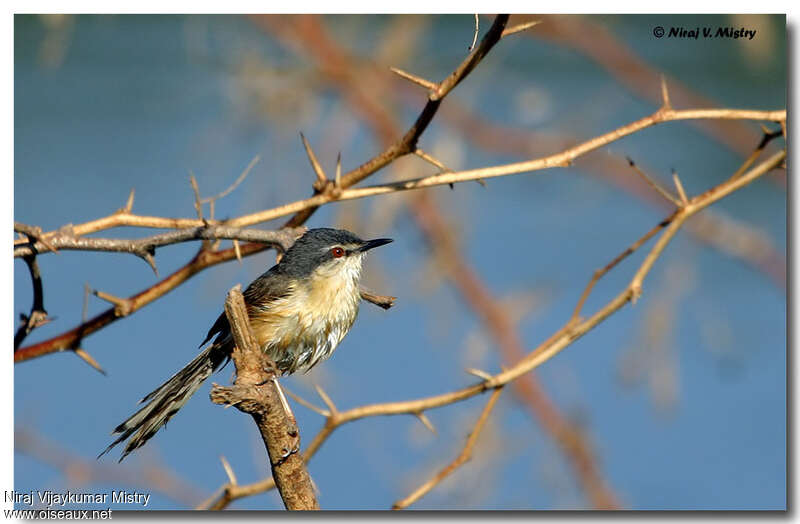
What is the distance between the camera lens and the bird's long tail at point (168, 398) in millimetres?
3145

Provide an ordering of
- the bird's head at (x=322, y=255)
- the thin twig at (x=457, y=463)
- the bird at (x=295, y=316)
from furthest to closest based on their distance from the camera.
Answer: the bird's head at (x=322, y=255), the bird at (x=295, y=316), the thin twig at (x=457, y=463)

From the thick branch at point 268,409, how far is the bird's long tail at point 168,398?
518 millimetres

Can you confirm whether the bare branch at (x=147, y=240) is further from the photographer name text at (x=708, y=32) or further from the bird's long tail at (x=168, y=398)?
the photographer name text at (x=708, y=32)

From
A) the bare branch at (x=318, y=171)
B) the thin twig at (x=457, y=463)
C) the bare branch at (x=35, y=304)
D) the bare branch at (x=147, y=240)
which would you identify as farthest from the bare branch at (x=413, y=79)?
the bare branch at (x=35, y=304)

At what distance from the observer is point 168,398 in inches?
132

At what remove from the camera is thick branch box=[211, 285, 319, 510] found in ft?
8.76

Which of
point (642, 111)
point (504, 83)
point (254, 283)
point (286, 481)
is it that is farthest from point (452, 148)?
point (642, 111)

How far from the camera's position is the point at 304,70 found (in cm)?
603

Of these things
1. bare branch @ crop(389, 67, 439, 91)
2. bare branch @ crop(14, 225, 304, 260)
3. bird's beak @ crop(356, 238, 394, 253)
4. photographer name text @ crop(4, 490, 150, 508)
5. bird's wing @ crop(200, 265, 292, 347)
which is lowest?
photographer name text @ crop(4, 490, 150, 508)

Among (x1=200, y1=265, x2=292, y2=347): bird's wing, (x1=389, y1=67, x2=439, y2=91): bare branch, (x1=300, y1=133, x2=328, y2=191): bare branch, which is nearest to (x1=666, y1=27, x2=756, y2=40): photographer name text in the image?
(x1=389, y1=67, x2=439, y2=91): bare branch

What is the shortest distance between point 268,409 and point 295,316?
93 centimetres

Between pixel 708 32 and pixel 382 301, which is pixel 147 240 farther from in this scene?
pixel 708 32

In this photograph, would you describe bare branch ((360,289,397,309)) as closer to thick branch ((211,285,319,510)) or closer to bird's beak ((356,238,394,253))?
thick branch ((211,285,319,510))

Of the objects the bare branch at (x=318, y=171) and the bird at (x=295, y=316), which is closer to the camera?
the bare branch at (x=318, y=171)
